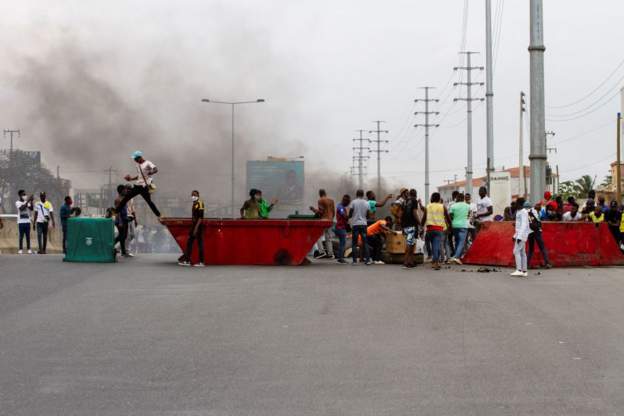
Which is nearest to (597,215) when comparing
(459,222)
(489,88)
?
(459,222)

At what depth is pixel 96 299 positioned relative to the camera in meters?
12.1

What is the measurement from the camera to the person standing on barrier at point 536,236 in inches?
675

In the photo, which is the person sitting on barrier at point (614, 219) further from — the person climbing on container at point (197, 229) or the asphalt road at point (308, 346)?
the person climbing on container at point (197, 229)

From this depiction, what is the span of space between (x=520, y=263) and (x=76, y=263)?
8267 millimetres

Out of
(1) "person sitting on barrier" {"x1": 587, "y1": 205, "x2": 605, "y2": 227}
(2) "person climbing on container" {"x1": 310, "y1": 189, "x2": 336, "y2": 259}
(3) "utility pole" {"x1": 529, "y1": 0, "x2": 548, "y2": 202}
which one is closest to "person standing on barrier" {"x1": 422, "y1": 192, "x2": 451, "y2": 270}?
(2) "person climbing on container" {"x1": 310, "y1": 189, "x2": 336, "y2": 259}

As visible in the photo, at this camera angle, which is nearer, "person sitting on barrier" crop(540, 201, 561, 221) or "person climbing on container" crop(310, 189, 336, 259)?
"person climbing on container" crop(310, 189, 336, 259)

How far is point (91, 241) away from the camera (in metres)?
17.9

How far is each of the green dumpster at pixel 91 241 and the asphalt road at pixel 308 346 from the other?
3152 mm

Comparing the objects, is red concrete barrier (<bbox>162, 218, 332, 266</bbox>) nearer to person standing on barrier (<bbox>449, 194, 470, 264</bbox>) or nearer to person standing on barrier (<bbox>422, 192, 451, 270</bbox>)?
person standing on barrier (<bbox>422, 192, 451, 270</bbox>)

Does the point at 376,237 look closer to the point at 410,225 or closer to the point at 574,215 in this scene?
the point at 410,225

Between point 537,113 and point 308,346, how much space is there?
41.3 feet

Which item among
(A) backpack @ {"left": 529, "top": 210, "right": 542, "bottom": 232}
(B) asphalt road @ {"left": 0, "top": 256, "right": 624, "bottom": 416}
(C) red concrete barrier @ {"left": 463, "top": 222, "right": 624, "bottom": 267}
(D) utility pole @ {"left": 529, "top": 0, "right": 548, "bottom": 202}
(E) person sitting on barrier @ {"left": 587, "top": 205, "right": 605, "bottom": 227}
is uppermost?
(D) utility pole @ {"left": 529, "top": 0, "right": 548, "bottom": 202}

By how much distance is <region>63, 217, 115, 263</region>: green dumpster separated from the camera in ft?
58.5

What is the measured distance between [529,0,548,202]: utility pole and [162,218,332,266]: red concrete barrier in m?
4.98
